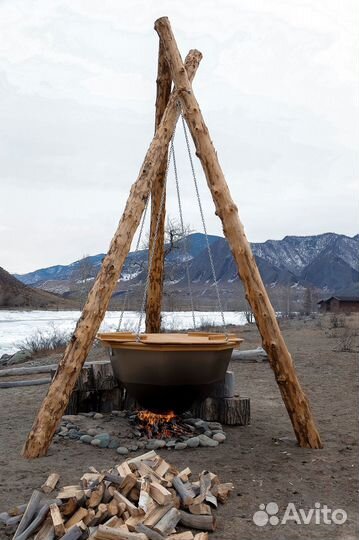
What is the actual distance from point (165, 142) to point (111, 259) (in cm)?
144

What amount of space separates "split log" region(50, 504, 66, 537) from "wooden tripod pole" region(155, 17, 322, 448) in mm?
2362

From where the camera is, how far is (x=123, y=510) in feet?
9.73

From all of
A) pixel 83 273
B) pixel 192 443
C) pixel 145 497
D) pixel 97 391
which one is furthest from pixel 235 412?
pixel 83 273

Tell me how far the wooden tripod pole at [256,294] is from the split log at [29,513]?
2350 mm

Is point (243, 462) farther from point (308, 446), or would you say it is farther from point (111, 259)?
point (111, 259)

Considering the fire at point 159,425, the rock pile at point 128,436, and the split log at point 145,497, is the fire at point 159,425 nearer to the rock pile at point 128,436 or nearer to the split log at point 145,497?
the rock pile at point 128,436

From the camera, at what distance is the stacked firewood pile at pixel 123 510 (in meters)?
2.81

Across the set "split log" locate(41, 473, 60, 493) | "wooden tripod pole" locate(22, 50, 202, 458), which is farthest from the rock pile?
"split log" locate(41, 473, 60, 493)

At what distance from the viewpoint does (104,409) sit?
19.3 feet

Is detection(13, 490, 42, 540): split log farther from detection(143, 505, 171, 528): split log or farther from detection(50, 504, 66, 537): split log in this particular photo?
detection(143, 505, 171, 528): split log

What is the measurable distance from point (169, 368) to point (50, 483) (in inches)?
52.5

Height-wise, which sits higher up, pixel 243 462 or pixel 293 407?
pixel 293 407

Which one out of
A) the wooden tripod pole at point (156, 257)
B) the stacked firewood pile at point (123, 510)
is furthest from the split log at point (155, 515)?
the wooden tripod pole at point (156, 257)

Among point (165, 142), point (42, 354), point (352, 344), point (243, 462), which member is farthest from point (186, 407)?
point (42, 354)
